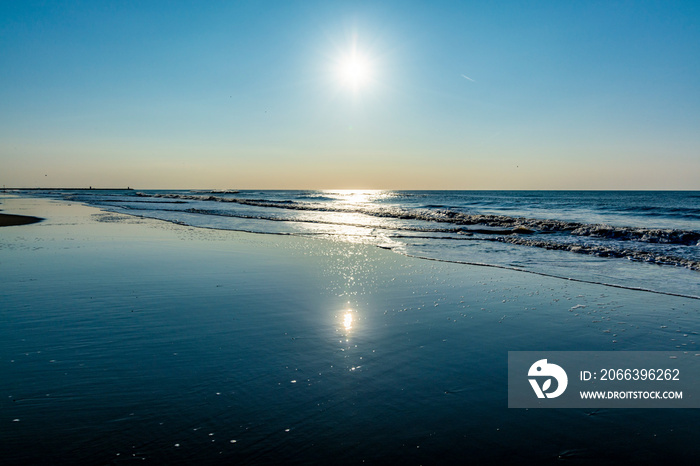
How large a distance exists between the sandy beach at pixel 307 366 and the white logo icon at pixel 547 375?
0.33m

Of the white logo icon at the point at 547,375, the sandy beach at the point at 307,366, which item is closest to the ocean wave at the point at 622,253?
the sandy beach at the point at 307,366

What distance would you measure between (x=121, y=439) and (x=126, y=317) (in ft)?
11.4

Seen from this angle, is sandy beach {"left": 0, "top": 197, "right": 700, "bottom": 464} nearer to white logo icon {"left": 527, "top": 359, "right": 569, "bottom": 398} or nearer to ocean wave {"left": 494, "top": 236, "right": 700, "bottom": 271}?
white logo icon {"left": 527, "top": 359, "right": 569, "bottom": 398}

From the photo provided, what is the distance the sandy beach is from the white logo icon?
1.08ft

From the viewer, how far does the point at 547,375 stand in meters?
4.70

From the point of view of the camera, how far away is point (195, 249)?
1373 centimetres

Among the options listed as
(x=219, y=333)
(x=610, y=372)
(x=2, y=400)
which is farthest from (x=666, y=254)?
(x=2, y=400)

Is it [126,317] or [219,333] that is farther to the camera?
[126,317]

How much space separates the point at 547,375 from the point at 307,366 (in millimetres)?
2595

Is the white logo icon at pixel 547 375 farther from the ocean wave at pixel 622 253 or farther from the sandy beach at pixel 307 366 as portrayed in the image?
the ocean wave at pixel 622 253

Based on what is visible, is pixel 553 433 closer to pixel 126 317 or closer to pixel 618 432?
pixel 618 432

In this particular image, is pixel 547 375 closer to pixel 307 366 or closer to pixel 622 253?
pixel 307 366

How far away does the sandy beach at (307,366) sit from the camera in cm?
330

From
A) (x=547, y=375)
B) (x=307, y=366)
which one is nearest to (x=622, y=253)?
(x=547, y=375)
